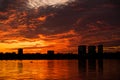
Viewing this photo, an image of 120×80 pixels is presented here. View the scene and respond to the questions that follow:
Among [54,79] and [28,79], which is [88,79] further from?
[28,79]

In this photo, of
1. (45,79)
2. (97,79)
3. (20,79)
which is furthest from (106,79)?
(20,79)

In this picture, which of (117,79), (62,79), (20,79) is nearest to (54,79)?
(62,79)

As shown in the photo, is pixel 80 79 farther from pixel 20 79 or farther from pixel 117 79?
pixel 20 79

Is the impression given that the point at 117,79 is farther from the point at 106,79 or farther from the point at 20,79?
the point at 20,79

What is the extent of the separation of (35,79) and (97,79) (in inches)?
553

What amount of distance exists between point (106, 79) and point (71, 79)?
816cm

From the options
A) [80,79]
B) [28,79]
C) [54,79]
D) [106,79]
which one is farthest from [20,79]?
[106,79]

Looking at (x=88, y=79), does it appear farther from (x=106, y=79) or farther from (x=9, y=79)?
(x=9, y=79)

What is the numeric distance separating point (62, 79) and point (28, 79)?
299 inches

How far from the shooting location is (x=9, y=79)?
7250 cm

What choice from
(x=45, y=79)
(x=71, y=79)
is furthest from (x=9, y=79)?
(x=71, y=79)

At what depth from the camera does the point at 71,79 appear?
72.9 metres

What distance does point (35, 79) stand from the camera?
73.5 m

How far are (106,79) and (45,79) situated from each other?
45.4ft
